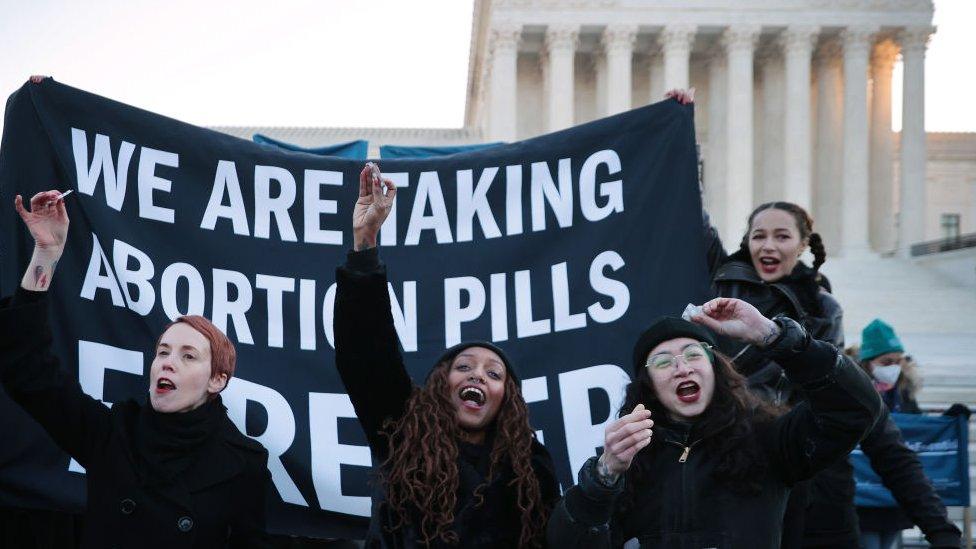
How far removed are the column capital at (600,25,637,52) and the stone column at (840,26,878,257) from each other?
826 centimetres

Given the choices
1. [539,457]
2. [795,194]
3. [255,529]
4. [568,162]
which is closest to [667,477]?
[539,457]

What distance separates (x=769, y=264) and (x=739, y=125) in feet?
131

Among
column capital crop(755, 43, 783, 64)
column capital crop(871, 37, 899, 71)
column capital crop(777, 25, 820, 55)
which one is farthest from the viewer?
column capital crop(755, 43, 783, 64)

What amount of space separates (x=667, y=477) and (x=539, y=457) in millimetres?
474

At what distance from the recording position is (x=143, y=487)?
11.1ft

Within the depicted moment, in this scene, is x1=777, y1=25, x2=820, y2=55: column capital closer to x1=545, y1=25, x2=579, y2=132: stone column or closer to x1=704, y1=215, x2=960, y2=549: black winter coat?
x1=545, y1=25, x2=579, y2=132: stone column

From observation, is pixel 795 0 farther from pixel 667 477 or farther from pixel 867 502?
pixel 667 477

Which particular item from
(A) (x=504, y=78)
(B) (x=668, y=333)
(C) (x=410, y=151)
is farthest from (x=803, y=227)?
(A) (x=504, y=78)

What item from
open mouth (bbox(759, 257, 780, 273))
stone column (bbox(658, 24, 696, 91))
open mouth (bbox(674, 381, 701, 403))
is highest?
stone column (bbox(658, 24, 696, 91))

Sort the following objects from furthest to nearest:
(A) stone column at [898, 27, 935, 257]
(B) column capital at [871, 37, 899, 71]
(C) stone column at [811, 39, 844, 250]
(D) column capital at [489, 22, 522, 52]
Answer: (B) column capital at [871, 37, 899, 71], (C) stone column at [811, 39, 844, 250], (D) column capital at [489, 22, 522, 52], (A) stone column at [898, 27, 935, 257]

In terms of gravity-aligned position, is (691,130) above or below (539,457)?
above

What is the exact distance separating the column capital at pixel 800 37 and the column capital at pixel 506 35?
10.4 metres

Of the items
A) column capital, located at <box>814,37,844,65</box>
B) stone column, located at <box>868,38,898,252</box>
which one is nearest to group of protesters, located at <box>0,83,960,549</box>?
stone column, located at <box>868,38,898,252</box>

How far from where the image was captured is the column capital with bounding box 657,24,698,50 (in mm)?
43625
